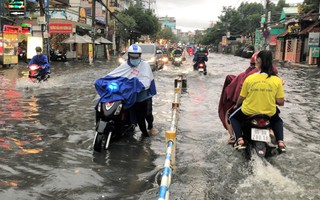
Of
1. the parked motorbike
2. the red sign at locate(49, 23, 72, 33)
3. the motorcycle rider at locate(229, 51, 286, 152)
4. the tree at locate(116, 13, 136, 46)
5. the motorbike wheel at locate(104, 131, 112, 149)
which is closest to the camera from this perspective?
the motorcycle rider at locate(229, 51, 286, 152)

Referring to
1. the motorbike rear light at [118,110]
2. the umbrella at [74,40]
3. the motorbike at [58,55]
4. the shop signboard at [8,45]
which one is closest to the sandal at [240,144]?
the motorbike rear light at [118,110]

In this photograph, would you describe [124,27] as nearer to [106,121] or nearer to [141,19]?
[141,19]

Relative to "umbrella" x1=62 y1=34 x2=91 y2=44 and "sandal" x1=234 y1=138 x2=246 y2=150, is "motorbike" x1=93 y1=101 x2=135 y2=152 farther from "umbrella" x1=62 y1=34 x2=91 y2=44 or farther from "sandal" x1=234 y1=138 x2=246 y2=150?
"umbrella" x1=62 y1=34 x2=91 y2=44

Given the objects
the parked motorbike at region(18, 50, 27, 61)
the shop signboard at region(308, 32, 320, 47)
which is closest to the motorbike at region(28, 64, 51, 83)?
the parked motorbike at region(18, 50, 27, 61)

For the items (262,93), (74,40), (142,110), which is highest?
(74,40)

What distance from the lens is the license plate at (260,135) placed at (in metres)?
4.95

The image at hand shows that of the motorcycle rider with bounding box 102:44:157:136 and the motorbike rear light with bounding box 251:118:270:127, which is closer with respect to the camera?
the motorbike rear light with bounding box 251:118:270:127

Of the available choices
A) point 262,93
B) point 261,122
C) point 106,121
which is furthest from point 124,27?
point 261,122

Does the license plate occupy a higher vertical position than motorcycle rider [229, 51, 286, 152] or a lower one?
lower

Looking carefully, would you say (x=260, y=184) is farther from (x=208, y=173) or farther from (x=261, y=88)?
(x=261, y=88)

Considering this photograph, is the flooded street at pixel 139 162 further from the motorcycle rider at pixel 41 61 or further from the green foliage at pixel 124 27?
the green foliage at pixel 124 27

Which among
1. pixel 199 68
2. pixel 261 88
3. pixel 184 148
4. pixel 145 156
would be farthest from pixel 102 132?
pixel 199 68

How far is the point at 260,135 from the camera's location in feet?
16.3

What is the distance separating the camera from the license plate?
495 cm
